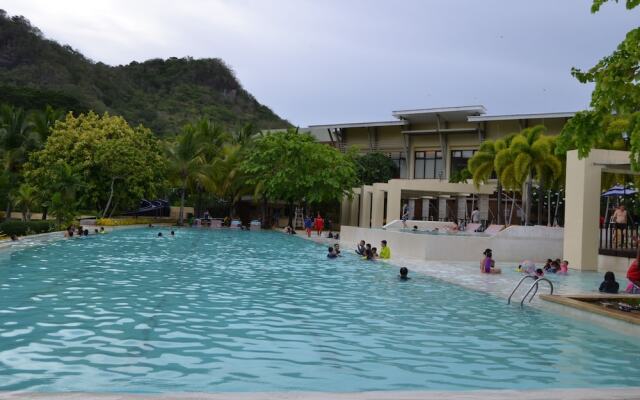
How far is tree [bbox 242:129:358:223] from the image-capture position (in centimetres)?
4059

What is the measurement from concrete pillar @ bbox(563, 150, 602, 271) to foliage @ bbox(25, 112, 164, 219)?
26.9m

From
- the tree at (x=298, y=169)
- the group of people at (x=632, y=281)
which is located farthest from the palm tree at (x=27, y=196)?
the group of people at (x=632, y=281)

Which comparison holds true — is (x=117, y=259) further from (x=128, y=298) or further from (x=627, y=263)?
(x=627, y=263)

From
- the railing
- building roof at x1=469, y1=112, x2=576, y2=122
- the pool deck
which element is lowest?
the pool deck

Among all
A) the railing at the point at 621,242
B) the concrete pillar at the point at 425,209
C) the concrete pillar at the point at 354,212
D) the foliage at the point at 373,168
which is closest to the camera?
the railing at the point at 621,242

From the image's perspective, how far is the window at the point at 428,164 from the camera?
50.7 m

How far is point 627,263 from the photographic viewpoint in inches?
791

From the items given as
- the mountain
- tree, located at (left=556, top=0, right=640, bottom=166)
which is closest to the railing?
tree, located at (left=556, top=0, right=640, bottom=166)

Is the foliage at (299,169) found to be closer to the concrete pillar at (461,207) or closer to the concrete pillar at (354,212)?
the concrete pillar at (354,212)

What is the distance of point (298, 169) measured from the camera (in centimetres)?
4128

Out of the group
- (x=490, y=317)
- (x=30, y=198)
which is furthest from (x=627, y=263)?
(x=30, y=198)

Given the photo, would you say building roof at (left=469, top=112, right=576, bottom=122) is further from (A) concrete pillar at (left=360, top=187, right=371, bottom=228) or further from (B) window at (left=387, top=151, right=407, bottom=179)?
(A) concrete pillar at (left=360, top=187, right=371, bottom=228)

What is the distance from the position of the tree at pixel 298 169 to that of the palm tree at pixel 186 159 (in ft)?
12.5

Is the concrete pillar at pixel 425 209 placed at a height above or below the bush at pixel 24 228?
above
